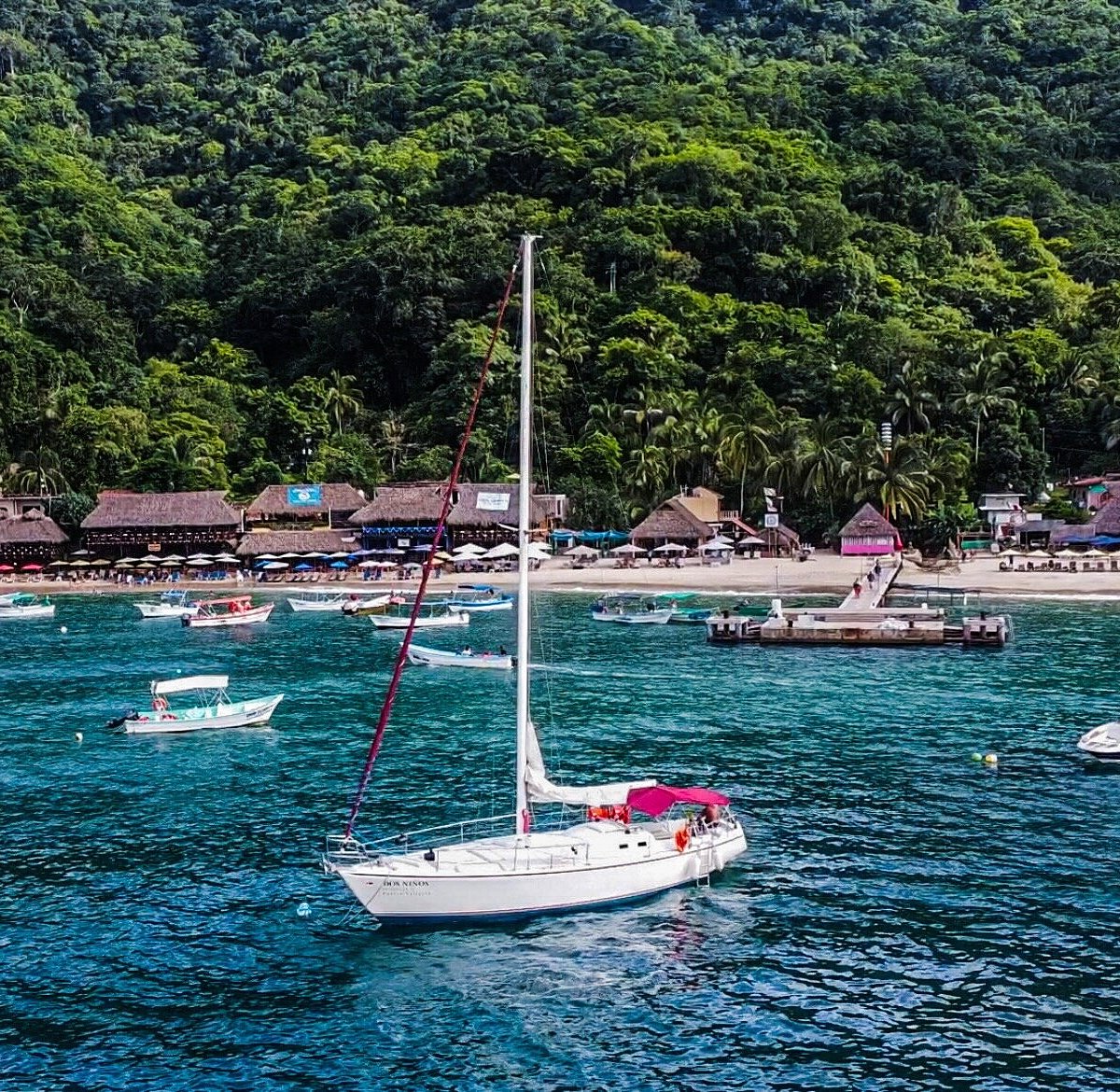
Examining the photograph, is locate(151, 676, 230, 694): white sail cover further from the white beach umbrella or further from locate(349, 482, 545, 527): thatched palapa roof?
locate(349, 482, 545, 527): thatched palapa roof

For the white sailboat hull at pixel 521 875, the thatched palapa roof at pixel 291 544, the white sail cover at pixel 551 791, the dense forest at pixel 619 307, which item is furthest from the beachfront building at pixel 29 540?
→ the white sail cover at pixel 551 791

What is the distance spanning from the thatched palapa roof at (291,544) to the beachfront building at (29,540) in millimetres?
18244

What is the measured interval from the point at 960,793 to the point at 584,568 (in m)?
68.0

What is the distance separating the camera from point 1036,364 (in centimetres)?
12588

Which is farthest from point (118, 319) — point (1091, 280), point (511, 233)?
point (1091, 280)

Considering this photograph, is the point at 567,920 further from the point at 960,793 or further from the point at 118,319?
the point at 118,319

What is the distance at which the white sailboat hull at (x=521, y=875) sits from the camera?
28.7 meters

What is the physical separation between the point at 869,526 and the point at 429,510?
38.5m

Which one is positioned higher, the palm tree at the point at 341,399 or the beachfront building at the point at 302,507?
the palm tree at the point at 341,399

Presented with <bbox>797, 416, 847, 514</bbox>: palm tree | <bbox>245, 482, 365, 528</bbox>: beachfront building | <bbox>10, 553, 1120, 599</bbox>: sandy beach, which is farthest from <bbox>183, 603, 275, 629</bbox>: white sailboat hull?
<bbox>797, 416, 847, 514</bbox>: palm tree

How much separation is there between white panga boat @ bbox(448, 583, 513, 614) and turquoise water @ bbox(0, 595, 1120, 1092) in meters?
33.2

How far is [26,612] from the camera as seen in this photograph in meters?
93.4

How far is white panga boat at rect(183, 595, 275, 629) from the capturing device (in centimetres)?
8738

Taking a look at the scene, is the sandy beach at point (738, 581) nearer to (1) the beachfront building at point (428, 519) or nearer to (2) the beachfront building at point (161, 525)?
(2) the beachfront building at point (161, 525)
